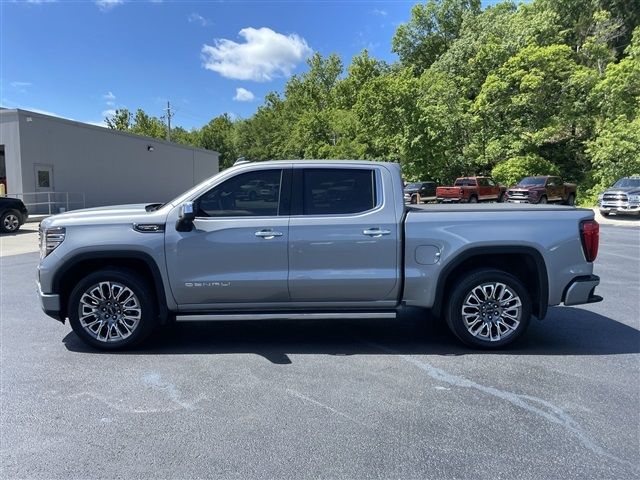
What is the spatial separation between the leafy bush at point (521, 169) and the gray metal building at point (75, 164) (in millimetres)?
23509

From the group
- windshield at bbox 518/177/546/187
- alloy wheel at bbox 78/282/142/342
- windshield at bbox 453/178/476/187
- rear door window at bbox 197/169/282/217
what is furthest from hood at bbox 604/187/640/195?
alloy wheel at bbox 78/282/142/342

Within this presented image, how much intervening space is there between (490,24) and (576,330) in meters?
45.5

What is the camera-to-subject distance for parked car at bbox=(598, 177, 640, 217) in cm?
2122

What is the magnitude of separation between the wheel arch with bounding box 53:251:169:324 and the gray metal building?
18324mm

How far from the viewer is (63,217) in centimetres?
493

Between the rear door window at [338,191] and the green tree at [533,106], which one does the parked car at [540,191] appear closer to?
the green tree at [533,106]

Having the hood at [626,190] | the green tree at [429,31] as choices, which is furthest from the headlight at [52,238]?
the green tree at [429,31]

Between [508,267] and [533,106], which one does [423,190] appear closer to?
[533,106]

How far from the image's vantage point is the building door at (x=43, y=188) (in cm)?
2220

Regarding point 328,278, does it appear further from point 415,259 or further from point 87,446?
point 87,446

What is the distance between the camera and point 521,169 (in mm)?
34500

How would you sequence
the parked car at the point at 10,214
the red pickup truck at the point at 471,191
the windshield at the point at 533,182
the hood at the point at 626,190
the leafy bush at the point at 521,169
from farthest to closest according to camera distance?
the leafy bush at the point at 521,169
the red pickup truck at the point at 471,191
the windshield at the point at 533,182
the hood at the point at 626,190
the parked car at the point at 10,214

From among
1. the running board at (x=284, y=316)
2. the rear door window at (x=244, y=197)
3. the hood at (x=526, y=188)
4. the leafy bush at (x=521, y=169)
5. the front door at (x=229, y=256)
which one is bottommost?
the running board at (x=284, y=316)

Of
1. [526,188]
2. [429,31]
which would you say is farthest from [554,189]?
[429,31]
